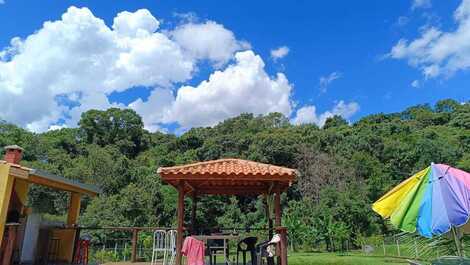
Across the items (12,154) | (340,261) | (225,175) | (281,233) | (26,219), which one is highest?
(12,154)

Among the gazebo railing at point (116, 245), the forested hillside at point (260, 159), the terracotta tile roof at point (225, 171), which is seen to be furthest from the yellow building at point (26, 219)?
the forested hillside at point (260, 159)

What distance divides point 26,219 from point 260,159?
917 inches

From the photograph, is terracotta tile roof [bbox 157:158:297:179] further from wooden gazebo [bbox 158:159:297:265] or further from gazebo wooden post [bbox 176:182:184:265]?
gazebo wooden post [bbox 176:182:184:265]

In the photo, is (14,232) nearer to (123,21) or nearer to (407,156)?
(123,21)

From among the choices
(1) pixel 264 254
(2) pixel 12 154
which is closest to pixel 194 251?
(1) pixel 264 254

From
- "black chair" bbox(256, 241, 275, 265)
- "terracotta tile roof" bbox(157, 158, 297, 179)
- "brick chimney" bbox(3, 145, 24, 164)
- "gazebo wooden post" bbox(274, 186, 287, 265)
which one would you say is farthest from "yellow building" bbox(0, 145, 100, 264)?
"gazebo wooden post" bbox(274, 186, 287, 265)

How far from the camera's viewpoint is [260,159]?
3034 centimetres

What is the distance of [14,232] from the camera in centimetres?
675

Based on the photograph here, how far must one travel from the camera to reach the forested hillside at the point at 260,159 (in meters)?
23.1

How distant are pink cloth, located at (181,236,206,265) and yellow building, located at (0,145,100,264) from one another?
3108 mm

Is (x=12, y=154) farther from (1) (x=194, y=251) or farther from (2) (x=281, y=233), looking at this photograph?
(2) (x=281, y=233)

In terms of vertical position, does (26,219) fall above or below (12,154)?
below

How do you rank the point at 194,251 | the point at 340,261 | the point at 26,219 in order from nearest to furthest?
the point at 194,251
the point at 26,219
the point at 340,261

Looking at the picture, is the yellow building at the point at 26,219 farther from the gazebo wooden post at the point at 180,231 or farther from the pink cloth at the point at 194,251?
the pink cloth at the point at 194,251
